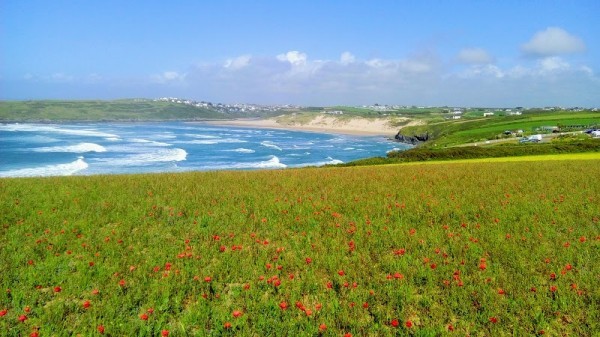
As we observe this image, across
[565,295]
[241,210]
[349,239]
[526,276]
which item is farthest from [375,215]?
[565,295]

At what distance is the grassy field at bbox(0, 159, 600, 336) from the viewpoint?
581cm

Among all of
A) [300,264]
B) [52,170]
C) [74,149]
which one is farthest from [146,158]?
[300,264]

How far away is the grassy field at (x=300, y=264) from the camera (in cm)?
581

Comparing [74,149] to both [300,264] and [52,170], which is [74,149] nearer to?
[52,170]

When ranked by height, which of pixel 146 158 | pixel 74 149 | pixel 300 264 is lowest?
pixel 146 158

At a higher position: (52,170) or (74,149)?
(74,149)

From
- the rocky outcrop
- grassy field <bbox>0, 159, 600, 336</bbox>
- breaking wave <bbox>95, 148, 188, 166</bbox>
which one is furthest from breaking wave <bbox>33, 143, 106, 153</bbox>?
the rocky outcrop

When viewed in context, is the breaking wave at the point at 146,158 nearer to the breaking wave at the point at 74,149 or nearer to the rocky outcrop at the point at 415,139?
the breaking wave at the point at 74,149

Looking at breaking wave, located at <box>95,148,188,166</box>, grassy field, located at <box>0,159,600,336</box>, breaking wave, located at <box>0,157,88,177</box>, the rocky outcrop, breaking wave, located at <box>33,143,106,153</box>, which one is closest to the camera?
grassy field, located at <box>0,159,600,336</box>

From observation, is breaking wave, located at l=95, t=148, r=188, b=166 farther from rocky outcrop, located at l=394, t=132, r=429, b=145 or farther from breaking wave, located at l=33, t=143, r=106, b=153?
rocky outcrop, located at l=394, t=132, r=429, b=145

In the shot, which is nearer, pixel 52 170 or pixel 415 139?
pixel 52 170

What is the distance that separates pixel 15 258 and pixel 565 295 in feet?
32.0

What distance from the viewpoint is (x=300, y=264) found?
7.72 meters

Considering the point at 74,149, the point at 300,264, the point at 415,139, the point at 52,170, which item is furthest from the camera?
the point at 415,139
